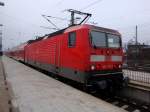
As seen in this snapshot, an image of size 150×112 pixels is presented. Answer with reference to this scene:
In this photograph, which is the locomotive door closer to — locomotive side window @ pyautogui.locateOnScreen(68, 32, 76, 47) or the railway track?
the railway track

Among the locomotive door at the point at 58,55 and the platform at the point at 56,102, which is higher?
the locomotive door at the point at 58,55

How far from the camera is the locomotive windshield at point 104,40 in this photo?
10.5 m

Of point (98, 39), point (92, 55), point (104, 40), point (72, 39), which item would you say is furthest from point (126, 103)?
point (72, 39)

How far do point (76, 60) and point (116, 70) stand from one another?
2049 millimetres

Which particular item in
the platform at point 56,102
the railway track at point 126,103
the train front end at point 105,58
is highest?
the train front end at point 105,58

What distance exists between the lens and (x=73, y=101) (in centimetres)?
800

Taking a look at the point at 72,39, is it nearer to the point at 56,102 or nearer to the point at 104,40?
the point at 104,40

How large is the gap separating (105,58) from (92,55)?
2.94ft

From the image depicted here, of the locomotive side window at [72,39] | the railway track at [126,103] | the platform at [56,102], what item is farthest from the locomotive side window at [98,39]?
the railway track at [126,103]

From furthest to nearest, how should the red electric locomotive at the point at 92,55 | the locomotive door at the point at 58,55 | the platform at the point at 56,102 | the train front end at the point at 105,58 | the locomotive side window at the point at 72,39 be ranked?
the locomotive door at the point at 58,55
the locomotive side window at the point at 72,39
the train front end at the point at 105,58
the red electric locomotive at the point at 92,55
the platform at the point at 56,102

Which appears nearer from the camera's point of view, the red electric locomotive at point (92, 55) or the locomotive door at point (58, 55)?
the red electric locomotive at point (92, 55)

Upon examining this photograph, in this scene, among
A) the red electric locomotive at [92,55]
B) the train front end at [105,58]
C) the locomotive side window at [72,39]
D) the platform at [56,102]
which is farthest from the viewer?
the locomotive side window at [72,39]

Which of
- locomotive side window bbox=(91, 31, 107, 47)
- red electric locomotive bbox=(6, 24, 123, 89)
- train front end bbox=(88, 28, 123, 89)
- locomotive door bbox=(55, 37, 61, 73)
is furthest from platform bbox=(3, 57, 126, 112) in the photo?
locomotive door bbox=(55, 37, 61, 73)

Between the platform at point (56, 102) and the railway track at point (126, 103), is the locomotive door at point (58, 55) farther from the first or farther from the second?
the platform at point (56, 102)
